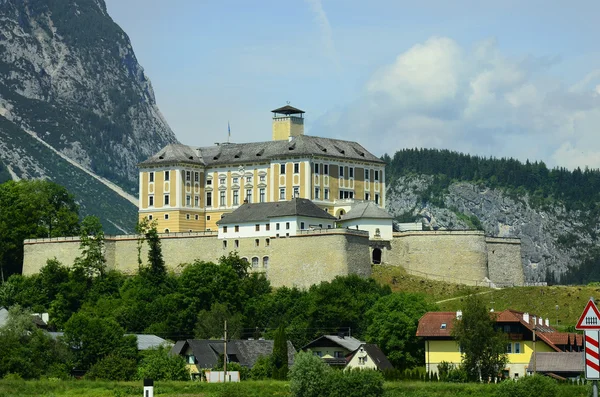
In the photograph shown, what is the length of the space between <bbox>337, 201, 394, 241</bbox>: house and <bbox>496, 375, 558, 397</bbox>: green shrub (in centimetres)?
4187

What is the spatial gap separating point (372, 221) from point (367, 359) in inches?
1041

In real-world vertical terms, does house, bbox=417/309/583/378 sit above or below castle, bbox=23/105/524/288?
below

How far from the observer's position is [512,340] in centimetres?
8069

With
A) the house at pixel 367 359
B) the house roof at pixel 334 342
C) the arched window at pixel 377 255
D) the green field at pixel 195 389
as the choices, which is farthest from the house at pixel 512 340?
the arched window at pixel 377 255

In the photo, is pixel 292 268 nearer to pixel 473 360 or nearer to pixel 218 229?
pixel 218 229

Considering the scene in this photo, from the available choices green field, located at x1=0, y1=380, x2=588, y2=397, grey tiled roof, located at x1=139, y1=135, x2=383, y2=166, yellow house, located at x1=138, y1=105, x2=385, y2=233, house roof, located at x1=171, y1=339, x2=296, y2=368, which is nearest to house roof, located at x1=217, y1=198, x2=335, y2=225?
yellow house, located at x1=138, y1=105, x2=385, y2=233

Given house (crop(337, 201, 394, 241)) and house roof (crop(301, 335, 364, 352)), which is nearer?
house roof (crop(301, 335, 364, 352))

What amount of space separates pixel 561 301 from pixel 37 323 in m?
38.2

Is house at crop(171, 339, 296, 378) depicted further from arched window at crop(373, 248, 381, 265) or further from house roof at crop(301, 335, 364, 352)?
arched window at crop(373, 248, 381, 265)

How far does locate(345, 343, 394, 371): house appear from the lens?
8206 cm

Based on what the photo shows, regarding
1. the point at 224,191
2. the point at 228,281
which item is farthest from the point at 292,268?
the point at 224,191

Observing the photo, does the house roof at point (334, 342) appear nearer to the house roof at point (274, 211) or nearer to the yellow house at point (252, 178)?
the house roof at point (274, 211)

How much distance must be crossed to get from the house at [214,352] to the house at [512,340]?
346 inches

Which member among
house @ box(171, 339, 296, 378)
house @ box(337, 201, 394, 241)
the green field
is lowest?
the green field
